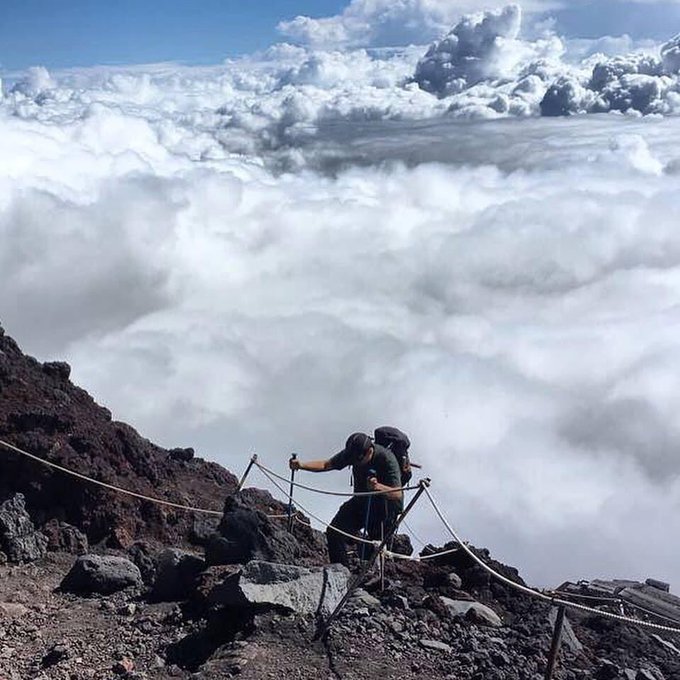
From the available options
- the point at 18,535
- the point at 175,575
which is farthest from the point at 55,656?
the point at 18,535

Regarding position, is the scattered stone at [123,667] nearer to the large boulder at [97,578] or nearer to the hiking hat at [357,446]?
the large boulder at [97,578]

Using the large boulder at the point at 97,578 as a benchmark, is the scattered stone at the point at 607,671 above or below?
above

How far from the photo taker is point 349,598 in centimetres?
855

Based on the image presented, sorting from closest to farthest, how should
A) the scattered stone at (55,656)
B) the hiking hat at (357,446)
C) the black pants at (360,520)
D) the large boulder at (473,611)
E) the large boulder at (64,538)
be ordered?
the scattered stone at (55,656)
the large boulder at (473,611)
the hiking hat at (357,446)
the black pants at (360,520)
the large boulder at (64,538)

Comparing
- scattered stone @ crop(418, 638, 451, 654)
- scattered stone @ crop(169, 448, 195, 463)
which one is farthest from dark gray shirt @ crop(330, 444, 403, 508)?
scattered stone @ crop(169, 448, 195, 463)

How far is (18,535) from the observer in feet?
33.9

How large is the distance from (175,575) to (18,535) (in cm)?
231

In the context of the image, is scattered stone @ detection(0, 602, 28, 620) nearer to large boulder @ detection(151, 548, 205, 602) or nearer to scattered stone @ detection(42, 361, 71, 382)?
large boulder @ detection(151, 548, 205, 602)

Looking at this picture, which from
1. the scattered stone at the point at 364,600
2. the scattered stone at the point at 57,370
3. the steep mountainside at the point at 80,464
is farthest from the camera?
the scattered stone at the point at 57,370

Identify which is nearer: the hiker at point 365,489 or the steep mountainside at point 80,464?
the hiker at point 365,489

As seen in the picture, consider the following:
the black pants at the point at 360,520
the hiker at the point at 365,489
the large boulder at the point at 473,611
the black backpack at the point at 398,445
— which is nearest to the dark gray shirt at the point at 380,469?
the hiker at the point at 365,489

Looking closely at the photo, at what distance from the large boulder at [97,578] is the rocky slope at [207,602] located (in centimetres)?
2

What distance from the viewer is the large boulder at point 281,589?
8078mm

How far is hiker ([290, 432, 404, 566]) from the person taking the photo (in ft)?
32.5
